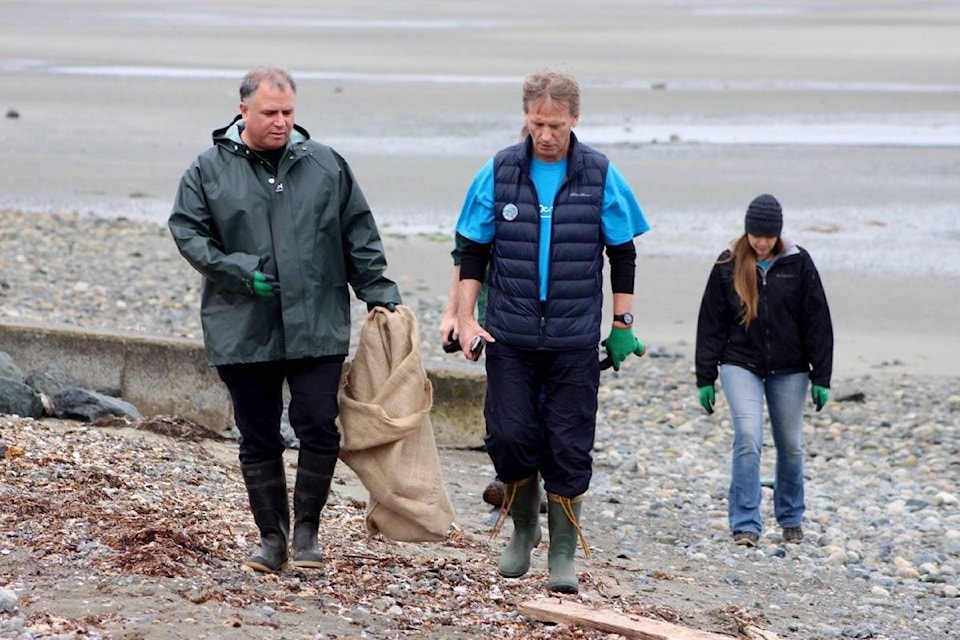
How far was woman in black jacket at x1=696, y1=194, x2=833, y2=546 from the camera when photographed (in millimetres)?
7688

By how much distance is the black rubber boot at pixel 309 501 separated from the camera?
5.77 metres

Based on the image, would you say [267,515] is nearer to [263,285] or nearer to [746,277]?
[263,285]

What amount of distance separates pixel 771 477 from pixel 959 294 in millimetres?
5881

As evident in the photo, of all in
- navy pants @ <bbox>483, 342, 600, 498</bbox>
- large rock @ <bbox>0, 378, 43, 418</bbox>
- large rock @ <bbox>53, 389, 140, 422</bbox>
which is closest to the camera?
navy pants @ <bbox>483, 342, 600, 498</bbox>

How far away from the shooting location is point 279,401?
5.82m

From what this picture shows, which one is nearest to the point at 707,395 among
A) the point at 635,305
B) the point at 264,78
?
the point at 264,78

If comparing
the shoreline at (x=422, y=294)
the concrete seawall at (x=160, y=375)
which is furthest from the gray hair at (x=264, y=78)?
the shoreline at (x=422, y=294)

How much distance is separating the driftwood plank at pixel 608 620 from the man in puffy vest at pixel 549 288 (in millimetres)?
320

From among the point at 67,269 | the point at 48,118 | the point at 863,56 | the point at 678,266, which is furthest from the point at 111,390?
the point at 863,56

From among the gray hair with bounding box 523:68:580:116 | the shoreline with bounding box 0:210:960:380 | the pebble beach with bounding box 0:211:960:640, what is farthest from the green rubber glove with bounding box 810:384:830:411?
the shoreline with bounding box 0:210:960:380

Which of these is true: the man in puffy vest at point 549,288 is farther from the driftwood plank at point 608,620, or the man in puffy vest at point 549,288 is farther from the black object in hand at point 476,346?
the driftwood plank at point 608,620

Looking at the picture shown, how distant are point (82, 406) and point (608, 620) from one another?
3787 mm

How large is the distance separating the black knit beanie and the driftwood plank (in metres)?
2.61

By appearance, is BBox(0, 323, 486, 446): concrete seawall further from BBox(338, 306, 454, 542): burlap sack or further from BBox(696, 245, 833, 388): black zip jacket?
BBox(338, 306, 454, 542): burlap sack
